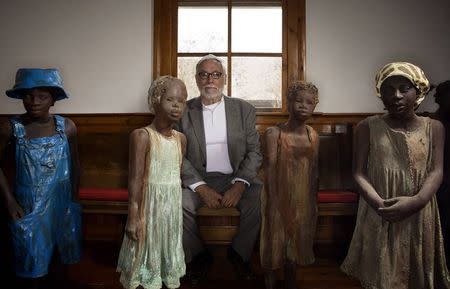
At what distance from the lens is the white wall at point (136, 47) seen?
3.84 meters

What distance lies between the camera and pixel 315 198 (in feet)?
6.88

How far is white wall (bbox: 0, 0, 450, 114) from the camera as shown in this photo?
12.6 ft

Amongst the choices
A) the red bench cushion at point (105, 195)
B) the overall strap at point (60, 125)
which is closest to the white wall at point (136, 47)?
the red bench cushion at point (105, 195)

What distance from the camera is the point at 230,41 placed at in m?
3.93

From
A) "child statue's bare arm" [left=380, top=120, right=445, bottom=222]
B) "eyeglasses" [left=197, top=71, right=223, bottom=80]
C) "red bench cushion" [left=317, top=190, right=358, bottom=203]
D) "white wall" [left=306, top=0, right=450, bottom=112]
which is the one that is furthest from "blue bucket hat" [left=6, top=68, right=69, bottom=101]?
"white wall" [left=306, top=0, right=450, bottom=112]

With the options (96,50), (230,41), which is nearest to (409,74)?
(230,41)

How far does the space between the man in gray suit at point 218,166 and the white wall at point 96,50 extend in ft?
4.05

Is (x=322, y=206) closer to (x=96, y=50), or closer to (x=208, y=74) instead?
(x=208, y=74)

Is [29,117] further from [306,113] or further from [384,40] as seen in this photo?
[384,40]

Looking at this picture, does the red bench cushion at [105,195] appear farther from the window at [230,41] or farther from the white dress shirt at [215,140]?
the window at [230,41]

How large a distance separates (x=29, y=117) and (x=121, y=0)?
2241 millimetres

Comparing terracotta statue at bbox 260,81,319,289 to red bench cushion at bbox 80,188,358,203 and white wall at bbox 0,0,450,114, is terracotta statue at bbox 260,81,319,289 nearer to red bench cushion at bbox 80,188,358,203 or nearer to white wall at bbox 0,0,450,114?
red bench cushion at bbox 80,188,358,203

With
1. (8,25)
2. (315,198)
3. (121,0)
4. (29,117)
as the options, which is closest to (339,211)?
(315,198)

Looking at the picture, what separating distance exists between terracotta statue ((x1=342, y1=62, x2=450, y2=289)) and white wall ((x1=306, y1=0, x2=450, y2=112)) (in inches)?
79.7
